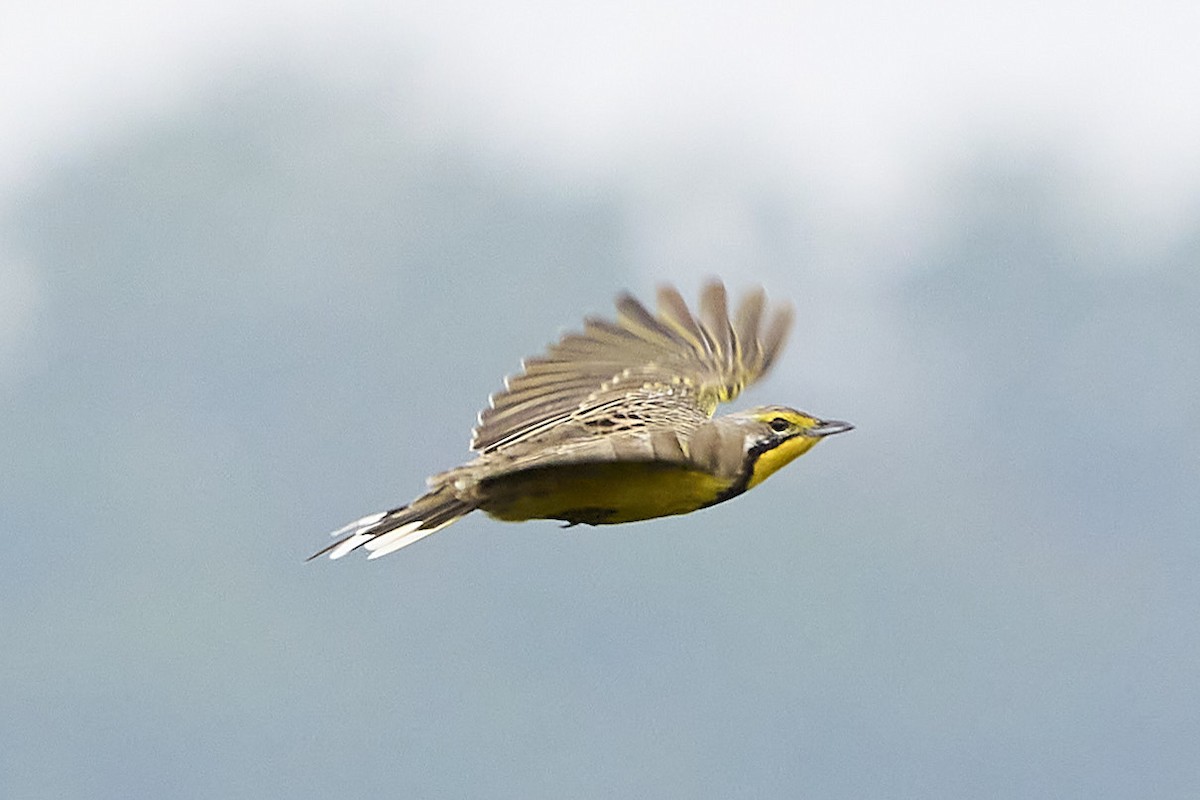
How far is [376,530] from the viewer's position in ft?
29.1

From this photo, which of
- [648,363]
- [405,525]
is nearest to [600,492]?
[405,525]

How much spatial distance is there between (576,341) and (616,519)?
3.12 meters

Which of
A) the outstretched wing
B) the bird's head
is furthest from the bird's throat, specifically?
the outstretched wing

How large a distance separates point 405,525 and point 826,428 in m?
2.11

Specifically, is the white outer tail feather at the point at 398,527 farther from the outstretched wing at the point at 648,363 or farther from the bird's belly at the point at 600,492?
the outstretched wing at the point at 648,363

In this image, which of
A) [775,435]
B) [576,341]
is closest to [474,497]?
[775,435]

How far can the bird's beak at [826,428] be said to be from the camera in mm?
9523

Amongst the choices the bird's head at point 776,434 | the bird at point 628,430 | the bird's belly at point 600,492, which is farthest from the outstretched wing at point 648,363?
the bird's belly at point 600,492

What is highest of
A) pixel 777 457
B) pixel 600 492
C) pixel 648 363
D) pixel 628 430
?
pixel 648 363

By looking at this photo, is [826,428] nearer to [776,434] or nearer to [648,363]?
[776,434]

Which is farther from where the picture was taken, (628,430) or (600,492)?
(628,430)

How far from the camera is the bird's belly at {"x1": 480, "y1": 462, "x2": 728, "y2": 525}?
8.47m

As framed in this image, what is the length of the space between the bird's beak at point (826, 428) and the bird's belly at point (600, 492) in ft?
2.40

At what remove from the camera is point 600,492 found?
8633mm
